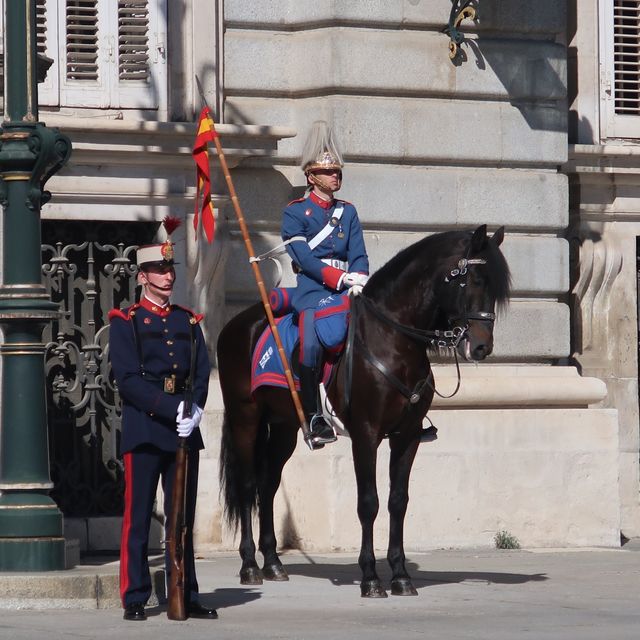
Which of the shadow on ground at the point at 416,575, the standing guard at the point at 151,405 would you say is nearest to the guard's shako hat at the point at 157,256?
the standing guard at the point at 151,405

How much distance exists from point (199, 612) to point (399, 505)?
168 cm

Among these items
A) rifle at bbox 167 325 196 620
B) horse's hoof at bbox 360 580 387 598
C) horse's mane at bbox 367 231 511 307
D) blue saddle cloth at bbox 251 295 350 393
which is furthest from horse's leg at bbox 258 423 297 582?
rifle at bbox 167 325 196 620

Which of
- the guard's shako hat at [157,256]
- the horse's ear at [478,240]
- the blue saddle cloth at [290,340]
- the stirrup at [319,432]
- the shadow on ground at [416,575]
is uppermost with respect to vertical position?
the horse's ear at [478,240]

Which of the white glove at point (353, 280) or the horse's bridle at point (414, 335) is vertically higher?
the white glove at point (353, 280)

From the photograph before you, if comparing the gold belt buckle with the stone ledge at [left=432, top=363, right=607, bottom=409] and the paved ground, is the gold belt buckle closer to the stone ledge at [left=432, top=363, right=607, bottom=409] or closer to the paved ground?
the paved ground

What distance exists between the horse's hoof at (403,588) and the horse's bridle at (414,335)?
100cm

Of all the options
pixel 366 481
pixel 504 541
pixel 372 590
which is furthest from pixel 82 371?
pixel 372 590

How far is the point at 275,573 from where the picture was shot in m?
11.0

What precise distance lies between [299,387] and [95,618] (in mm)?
2235

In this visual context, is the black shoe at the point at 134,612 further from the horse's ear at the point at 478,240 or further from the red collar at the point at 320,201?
the red collar at the point at 320,201

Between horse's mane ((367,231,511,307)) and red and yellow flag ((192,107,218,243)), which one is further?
red and yellow flag ((192,107,218,243))

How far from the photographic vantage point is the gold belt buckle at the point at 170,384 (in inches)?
350

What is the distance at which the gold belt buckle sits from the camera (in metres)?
8.88

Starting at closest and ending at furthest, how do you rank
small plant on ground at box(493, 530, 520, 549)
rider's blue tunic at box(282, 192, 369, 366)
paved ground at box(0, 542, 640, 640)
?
paved ground at box(0, 542, 640, 640) < rider's blue tunic at box(282, 192, 369, 366) < small plant on ground at box(493, 530, 520, 549)
